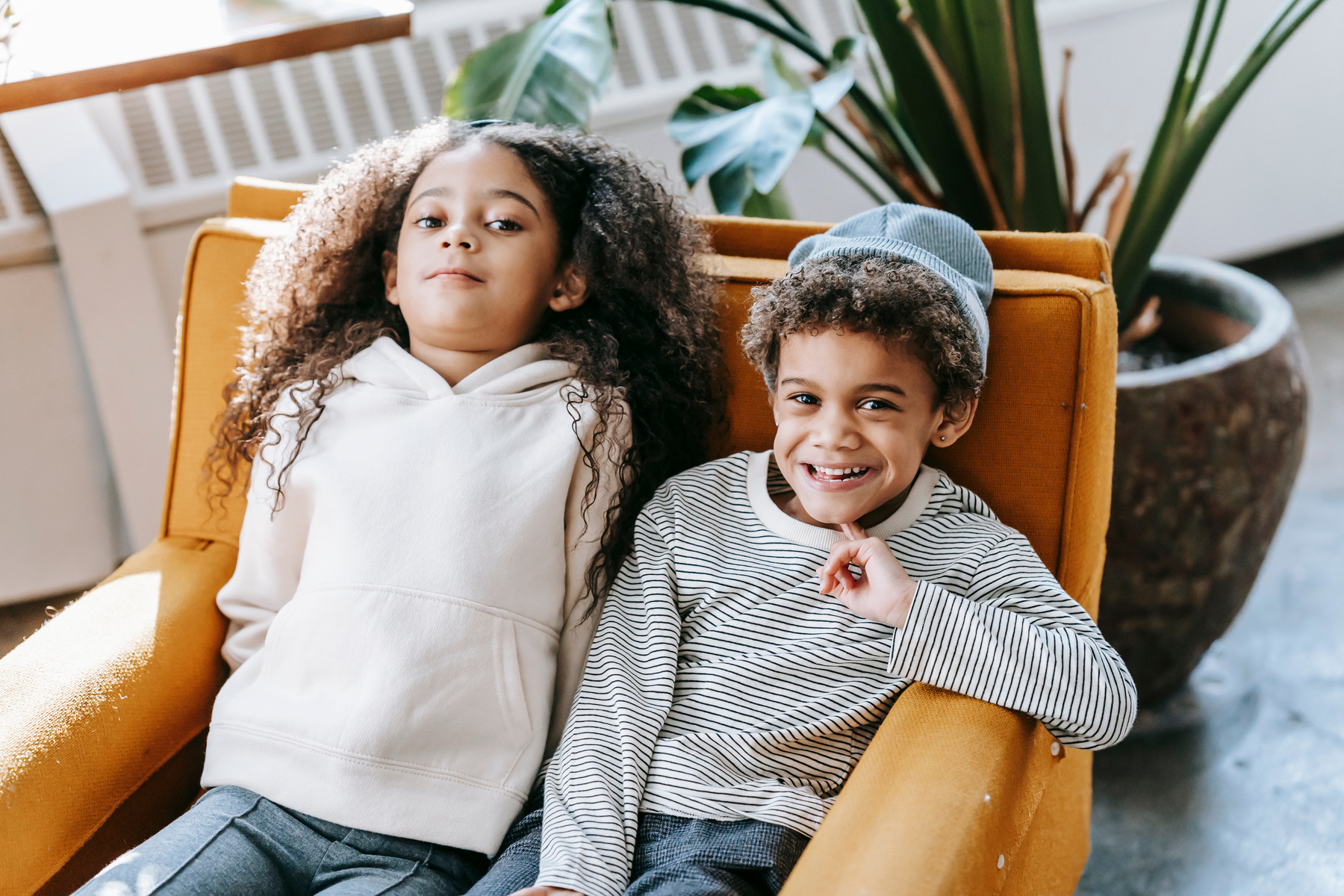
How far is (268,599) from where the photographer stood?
121cm

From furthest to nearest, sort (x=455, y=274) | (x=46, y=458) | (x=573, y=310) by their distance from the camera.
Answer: (x=46, y=458) → (x=573, y=310) → (x=455, y=274)

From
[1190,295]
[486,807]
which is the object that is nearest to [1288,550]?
[1190,295]

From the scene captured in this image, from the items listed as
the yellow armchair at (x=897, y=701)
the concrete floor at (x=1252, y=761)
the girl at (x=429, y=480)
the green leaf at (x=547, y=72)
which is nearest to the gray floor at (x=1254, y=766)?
the concrete floor at (x=1252, y=761)

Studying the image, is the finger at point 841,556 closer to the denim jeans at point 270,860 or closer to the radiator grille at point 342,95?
the denim jeans at point 270,860

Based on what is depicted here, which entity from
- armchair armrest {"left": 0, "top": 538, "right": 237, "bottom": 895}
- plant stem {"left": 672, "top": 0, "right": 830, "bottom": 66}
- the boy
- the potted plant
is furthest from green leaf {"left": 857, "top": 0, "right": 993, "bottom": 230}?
armchair armrest {"left": 0, "top": 538, "right": 237, "bottom": 895}

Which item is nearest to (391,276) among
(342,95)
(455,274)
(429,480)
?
(455,274)

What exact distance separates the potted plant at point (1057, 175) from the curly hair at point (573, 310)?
0.16 m

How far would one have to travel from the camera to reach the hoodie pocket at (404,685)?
1.06 m

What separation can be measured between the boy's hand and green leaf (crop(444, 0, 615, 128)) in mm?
717

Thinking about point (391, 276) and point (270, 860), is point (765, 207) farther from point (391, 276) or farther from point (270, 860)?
point (270, 860)

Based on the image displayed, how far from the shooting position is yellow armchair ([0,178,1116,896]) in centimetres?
85

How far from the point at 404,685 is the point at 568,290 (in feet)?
1.54

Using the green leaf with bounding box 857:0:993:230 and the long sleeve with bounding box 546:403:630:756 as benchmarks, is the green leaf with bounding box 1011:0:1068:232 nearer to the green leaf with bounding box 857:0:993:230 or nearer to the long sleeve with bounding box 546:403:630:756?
the green leaf with bounding box 857:0:993:230

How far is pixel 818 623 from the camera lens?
106 centimetres
